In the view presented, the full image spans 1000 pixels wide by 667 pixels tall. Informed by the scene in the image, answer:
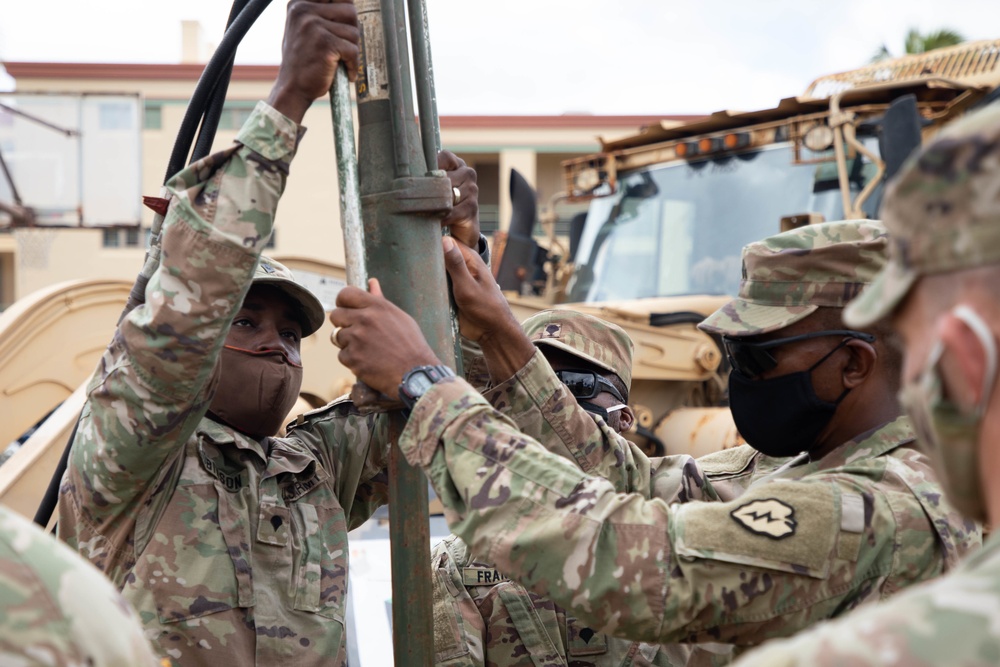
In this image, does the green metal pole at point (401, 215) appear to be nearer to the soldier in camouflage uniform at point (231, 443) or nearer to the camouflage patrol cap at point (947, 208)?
the soldier in camouflage uniform at point (231, 443)

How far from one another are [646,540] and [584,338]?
4.58ft

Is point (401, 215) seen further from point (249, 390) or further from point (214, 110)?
point (249, 390)

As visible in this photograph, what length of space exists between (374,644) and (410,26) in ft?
7.33

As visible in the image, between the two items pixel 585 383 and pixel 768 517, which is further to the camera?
pixel 585 383

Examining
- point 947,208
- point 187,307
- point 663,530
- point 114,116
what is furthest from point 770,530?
point 114,116

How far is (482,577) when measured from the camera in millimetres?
2873

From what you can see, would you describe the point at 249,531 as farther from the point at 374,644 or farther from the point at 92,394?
the point at 374,644

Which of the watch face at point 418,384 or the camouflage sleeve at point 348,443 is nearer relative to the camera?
the watch face at point 418,384

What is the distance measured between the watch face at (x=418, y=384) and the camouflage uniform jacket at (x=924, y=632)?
88 cm

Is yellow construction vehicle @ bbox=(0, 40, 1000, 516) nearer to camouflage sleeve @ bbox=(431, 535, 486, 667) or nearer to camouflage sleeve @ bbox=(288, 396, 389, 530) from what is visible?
camouflage sleeve @ bbox=(431, 535, 486, 667)

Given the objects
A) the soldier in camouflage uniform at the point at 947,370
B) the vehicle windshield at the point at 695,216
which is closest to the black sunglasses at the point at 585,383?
the soldier in camouflage uniform at the point at 947,370

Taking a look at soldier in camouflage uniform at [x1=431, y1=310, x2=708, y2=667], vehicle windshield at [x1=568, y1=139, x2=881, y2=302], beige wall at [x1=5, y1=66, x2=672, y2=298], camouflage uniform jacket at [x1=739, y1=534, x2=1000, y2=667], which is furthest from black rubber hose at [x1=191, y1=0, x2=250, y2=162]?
beige wall at [x1=5, y1=66, x2=672, y2=298]

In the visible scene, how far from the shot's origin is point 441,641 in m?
2.72

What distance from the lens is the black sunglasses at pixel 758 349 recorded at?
2.22 meters
